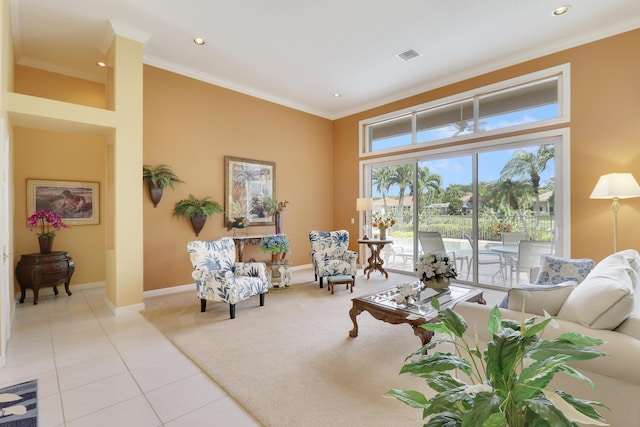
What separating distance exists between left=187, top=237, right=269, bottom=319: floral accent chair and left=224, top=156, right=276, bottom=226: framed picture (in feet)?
4.15

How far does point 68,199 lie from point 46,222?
0.48 metres

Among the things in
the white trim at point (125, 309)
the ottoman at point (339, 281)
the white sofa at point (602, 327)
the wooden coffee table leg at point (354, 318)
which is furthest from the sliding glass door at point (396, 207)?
the white trim at point (125, 309)

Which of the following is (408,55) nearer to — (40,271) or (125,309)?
(125,309)

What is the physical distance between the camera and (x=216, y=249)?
4.09 meters

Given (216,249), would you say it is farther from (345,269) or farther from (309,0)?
(309,0)

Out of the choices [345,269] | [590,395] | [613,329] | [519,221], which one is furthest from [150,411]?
[519,221]

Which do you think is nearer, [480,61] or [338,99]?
[480,61]

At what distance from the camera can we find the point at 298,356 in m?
2.70

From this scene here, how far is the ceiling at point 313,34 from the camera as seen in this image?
3.38 metres

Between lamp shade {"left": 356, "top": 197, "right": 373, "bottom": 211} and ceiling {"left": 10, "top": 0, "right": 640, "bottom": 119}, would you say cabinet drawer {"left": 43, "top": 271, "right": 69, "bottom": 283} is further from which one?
lamp shade {"left": 356, "top": 197, "right": 373, "bottom": 211}

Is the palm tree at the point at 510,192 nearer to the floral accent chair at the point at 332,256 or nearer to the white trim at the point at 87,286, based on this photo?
the floral accent chair at the point at 332,256

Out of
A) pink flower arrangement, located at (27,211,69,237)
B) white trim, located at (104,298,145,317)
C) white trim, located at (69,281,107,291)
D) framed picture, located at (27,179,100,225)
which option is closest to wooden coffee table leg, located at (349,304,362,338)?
white trim, located at (104,298,145,317)

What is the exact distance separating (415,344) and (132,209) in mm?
3785

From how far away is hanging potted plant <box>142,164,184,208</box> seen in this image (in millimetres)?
4352
